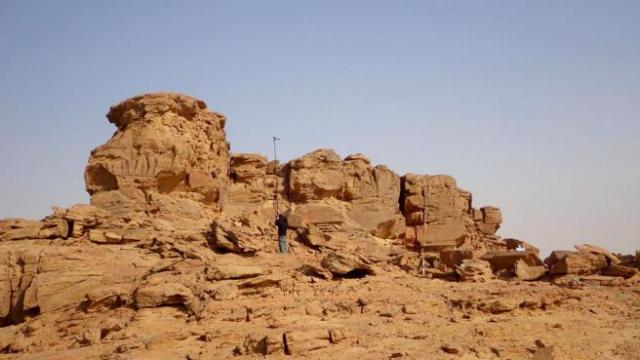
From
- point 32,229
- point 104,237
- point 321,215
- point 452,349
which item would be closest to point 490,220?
point 321,215

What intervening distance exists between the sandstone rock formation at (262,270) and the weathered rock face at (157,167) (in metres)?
0.04

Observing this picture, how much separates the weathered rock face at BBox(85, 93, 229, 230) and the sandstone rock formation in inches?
1.6

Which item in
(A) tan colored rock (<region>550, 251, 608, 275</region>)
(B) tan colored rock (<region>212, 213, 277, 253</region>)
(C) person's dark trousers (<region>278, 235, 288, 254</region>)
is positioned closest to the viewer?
(B) tan colored rock (<region>212, 213, 277, 253</region>)

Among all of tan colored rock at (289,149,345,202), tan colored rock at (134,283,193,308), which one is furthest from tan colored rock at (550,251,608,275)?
tan colored rock at (134,283,193,308)

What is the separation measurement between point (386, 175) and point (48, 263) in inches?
407

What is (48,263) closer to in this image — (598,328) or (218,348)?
(218,348)

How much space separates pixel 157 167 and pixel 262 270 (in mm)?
4564

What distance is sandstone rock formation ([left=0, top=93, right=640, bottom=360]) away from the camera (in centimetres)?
1009

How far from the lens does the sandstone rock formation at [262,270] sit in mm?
10086

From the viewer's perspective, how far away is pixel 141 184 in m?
14.8

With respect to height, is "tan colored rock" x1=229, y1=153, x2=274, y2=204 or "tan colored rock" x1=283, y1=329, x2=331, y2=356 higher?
"tan colored rock" x1=229, y1=153, x2=274, y2=204

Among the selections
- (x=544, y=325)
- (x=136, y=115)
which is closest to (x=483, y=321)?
(x=544, y=325)

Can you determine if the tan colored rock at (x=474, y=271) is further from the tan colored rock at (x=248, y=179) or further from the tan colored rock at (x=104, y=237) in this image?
the tan colored rock at (x=104, y=237)

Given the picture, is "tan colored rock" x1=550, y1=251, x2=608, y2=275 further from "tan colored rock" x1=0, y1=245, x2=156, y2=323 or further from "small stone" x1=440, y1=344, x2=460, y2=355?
"tan colored rock" x1=0, y1=245, x2=156, y2=323
